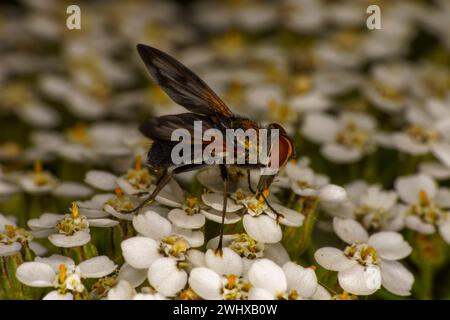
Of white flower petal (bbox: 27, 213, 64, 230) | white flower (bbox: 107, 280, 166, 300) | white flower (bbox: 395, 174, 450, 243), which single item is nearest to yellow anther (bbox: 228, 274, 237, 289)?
white flower (bbox: 107, 280, 166, 300)

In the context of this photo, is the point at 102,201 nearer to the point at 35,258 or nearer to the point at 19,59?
the point at 35,258

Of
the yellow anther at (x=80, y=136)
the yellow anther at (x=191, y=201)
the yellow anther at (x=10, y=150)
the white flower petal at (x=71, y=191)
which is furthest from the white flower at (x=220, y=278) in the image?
the yellow anther at (x=10, y=150)

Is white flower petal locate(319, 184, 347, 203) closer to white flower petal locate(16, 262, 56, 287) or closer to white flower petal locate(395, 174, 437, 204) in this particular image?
white flower petal locate(395, 174, 437, 204)

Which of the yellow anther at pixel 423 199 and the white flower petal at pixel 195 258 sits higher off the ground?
the yellow anther at pixel 423 199

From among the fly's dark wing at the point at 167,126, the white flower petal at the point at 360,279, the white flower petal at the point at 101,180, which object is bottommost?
the white flower petal at the point at 360,279

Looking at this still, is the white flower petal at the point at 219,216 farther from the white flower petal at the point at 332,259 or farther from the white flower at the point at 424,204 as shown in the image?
the white flower at the point at 424,204

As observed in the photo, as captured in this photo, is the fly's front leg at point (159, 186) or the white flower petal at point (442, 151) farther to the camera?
the white flower petal at point (442, 151)

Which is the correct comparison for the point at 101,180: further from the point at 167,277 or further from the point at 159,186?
the point at 167,277
